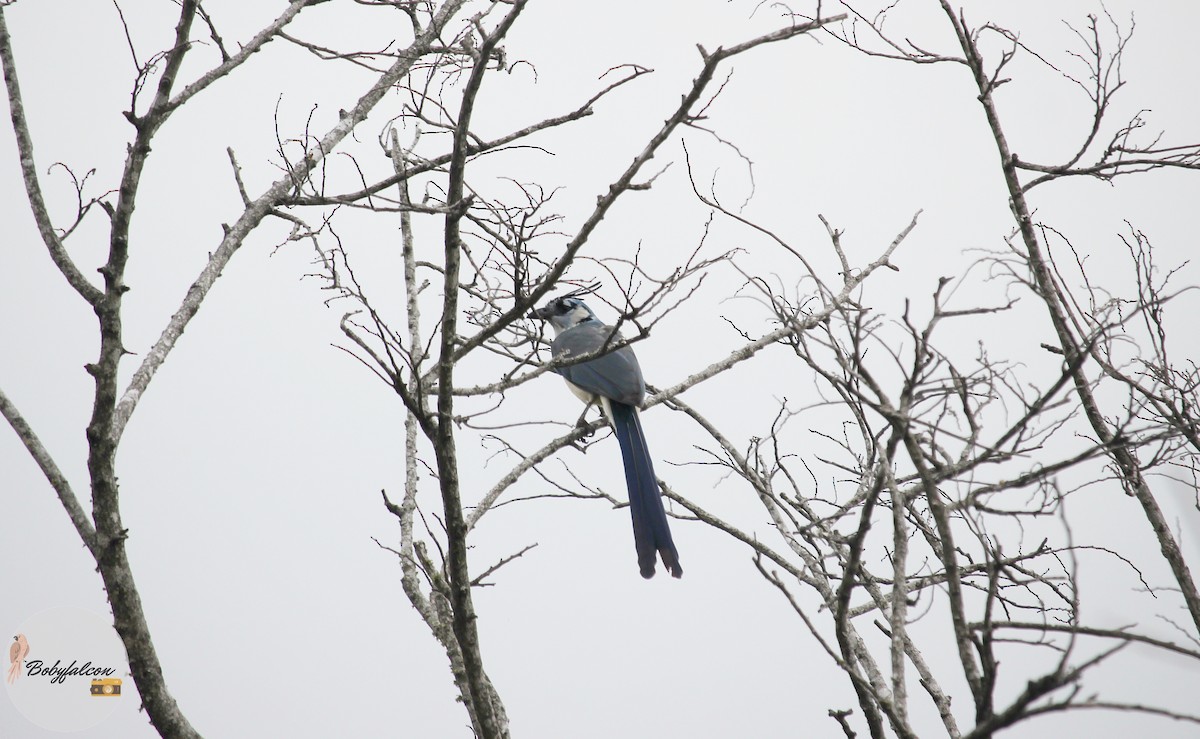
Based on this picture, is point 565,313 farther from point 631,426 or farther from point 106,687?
point 106,687

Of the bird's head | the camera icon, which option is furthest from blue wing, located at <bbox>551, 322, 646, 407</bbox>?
the camera icon

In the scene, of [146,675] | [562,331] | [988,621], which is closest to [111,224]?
[146,675]

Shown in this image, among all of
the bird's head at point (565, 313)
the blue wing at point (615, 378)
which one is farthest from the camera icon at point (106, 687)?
the bird's head at point (565, 313)

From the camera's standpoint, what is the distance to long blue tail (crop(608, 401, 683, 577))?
370 centimetres

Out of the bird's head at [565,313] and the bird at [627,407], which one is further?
the bird's head at [565,313]

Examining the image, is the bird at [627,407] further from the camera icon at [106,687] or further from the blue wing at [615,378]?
the camera icon at [106,687]

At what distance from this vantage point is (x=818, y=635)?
174 centimetres

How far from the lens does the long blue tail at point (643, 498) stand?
3.70 metres

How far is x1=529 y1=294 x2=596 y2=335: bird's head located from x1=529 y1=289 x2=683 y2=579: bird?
0.04 feet

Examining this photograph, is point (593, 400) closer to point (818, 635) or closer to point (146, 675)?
point (146, 675)

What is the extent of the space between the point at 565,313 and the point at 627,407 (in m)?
1.26

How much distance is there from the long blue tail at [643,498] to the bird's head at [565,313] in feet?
3.63

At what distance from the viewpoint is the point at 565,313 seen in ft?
18.4

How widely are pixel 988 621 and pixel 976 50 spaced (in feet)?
8.82
